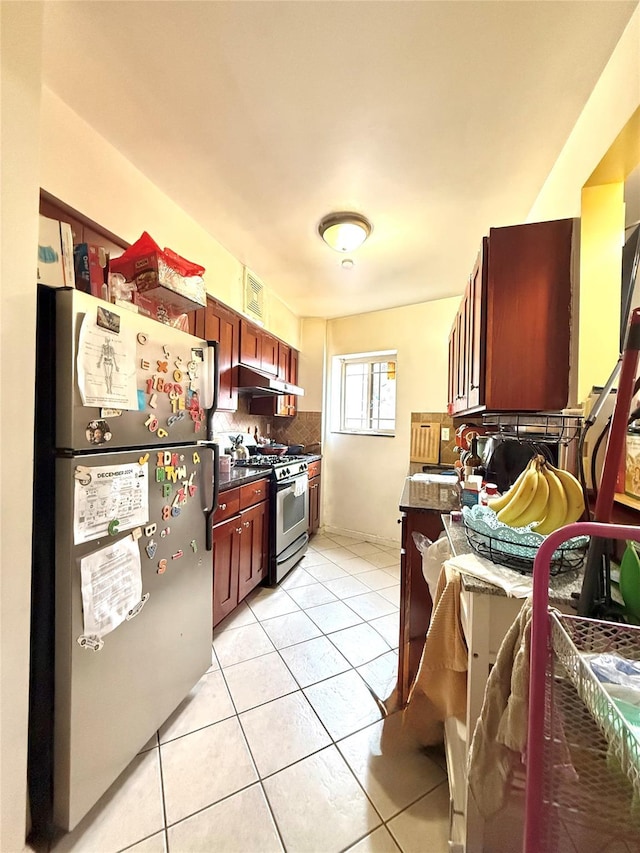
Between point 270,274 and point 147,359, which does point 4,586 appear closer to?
point 147,359

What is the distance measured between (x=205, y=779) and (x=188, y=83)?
2634 mm

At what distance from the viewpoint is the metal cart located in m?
0.48

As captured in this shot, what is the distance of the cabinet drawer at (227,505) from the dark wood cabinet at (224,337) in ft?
2.59

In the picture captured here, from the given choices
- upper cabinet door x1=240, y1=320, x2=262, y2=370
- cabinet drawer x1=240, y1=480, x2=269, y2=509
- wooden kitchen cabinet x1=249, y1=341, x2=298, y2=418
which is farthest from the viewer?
wooden kitchen cabinet x1=249, y1=341, x2=298, y2=418

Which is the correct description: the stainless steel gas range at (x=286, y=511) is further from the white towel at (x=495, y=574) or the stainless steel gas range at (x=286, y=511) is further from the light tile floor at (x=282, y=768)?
the white towel at (x=495, y=574)

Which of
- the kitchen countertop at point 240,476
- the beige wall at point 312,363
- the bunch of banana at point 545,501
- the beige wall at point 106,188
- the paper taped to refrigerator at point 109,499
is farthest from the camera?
the beige wall at point 312,363

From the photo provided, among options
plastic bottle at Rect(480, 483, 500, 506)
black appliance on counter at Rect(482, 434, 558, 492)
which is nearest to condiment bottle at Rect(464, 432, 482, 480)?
black appliance on counter at Rect(482, 434, 558, 492)

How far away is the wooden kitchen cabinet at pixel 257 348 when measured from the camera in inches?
108

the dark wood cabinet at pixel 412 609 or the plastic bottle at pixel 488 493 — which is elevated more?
the plastic bottle at pixel 488 493

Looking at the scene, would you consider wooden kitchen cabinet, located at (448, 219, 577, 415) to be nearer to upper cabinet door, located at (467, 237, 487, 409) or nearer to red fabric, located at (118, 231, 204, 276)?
upper cabinet door, located at (467, 237, 487, 409)

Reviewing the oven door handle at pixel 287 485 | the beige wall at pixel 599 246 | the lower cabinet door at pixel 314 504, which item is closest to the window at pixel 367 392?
the lower cabinet door at pixel 314 504

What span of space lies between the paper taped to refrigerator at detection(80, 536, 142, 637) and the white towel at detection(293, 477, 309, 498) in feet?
5.88

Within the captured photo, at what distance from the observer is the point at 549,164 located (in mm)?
1552

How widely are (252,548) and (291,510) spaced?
0.61 m
